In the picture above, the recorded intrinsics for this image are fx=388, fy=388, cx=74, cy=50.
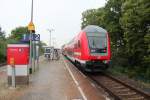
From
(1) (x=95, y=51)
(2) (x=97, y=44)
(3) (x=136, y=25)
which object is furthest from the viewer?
(3) (x=136, y=25)

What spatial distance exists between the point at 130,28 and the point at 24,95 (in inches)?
856

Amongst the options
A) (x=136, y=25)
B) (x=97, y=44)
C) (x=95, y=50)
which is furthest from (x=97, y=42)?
(x=136, y=25)

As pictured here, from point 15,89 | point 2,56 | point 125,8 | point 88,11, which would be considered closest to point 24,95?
point 15,89

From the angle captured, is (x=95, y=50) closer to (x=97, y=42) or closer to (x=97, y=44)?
(x=97, y=44)

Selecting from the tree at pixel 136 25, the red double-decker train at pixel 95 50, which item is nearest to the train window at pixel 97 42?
the red double-decker train at pixel 95 50

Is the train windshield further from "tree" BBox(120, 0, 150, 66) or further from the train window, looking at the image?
"tree" BBox(120, 0, 150, 66)

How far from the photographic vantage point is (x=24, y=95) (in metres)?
15.5

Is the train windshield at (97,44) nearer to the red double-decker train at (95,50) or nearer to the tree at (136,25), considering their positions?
the red double-decker train at (95,50)

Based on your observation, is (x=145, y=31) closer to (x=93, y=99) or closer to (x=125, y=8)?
(x=125, y=8)

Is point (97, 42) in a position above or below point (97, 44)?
above

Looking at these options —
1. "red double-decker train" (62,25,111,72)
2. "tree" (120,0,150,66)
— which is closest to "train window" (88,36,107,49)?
"red double-decker train" (62,25,111,72)

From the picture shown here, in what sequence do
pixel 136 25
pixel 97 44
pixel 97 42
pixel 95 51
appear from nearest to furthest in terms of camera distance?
pixel 95 51, pixel 97 44, pixel 97 42, pixel 136 25

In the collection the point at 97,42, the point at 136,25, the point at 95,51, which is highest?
the point at 136,25

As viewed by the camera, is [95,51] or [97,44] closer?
[95,51]
